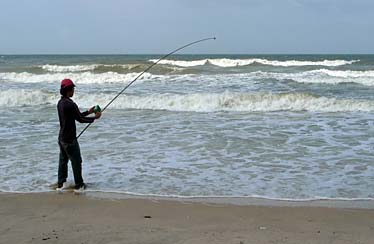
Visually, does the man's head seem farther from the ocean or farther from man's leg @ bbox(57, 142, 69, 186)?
the ocean

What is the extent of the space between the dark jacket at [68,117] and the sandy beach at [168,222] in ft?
2.46

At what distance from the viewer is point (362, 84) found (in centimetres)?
2197

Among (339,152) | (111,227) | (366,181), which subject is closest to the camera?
(111,227)

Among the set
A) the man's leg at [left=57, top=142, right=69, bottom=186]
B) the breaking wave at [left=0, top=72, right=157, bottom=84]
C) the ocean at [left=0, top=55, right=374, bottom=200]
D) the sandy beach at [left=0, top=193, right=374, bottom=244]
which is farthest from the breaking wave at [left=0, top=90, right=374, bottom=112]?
the sandy beach at [left=0, top=193, right=374, bottom=244]

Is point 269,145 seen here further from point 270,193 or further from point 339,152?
point 270,193

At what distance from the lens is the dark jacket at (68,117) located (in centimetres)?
579

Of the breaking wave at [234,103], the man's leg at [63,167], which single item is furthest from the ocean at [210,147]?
the man's leg at [63,167]

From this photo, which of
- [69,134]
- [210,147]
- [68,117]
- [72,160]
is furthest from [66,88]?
[210,147]

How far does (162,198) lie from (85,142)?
3864mm

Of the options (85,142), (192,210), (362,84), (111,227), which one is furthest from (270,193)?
(362,84)

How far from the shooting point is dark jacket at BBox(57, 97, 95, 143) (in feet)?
19.0

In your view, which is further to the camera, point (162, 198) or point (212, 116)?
point (212, 116)

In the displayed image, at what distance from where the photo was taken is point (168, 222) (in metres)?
4.50

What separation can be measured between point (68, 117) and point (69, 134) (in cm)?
20
